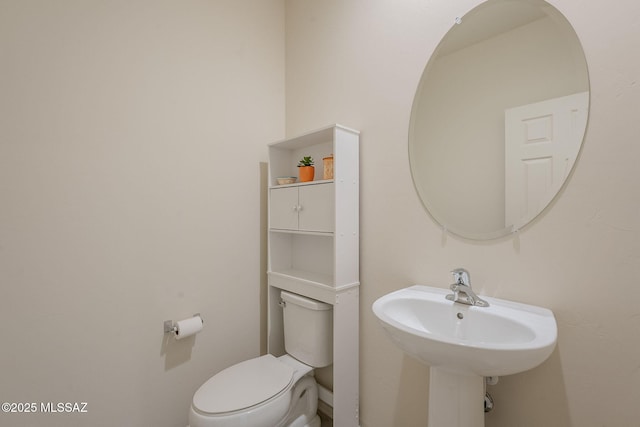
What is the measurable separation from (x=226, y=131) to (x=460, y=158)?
1247 mm

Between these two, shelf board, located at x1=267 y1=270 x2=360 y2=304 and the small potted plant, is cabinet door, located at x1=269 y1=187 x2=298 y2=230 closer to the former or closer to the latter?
the small potted plant

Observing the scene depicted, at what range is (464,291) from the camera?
1.00 meters

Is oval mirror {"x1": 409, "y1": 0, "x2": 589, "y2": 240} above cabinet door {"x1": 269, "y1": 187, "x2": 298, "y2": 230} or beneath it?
above

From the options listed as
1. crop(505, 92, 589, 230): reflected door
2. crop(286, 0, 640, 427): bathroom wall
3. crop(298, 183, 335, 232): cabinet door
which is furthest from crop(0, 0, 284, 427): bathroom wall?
crop(505, 92, 589, 230): reflected door

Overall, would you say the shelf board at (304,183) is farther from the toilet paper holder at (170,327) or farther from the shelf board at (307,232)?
the toilet paper holder at (170,327)

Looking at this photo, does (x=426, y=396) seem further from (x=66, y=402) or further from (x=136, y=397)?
(x=66, y=402)

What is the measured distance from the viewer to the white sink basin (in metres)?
0.69

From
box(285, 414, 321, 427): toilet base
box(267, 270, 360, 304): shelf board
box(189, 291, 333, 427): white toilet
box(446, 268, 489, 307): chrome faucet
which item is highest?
box(446, 268, 489, 307): chrome faucet

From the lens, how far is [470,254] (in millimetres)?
1088

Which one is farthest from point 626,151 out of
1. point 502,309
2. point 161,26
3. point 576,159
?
point 161,26

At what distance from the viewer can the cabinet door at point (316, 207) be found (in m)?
1.35

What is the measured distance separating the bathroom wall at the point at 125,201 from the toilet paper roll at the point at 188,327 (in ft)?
0.25

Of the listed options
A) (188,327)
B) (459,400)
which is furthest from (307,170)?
(459,400)

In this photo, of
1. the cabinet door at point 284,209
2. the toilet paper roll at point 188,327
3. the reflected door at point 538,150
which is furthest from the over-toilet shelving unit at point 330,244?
the reflected door at point 538,150
